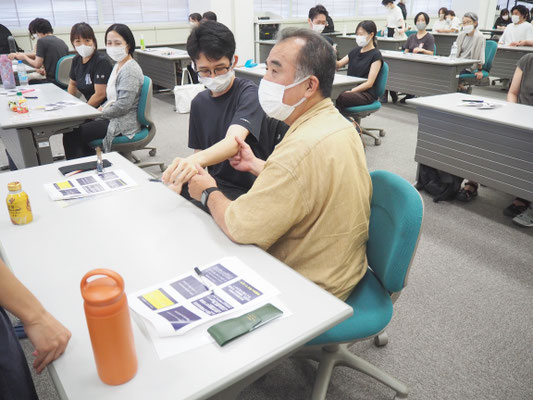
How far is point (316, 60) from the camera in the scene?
1305mm

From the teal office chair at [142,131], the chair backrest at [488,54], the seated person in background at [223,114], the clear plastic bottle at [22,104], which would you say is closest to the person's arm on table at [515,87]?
the seated person in background at [223,114]

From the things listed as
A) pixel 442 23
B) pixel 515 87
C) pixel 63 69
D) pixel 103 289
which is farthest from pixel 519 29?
pixel 103 289

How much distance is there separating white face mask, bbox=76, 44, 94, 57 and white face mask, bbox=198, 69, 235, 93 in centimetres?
207

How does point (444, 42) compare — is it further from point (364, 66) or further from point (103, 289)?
point (103, 289)

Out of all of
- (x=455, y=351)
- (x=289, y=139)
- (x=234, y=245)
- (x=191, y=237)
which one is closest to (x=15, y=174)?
(x=191, y=237)

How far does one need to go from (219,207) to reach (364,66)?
3542 mm

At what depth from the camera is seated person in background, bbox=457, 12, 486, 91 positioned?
5.82 metres

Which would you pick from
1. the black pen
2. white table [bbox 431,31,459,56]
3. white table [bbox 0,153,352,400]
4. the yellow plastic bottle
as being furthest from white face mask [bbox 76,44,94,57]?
white table [bbox 431,31,459,56]

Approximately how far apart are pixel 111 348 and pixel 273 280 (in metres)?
0.47

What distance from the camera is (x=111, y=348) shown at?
0.75 m

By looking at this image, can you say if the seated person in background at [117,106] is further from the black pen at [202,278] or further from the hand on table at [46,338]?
the hand on table at [46,338]

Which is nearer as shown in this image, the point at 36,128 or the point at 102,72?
the point at 36,128

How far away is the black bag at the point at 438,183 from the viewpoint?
3213mm

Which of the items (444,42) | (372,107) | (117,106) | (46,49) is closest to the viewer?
(117,106)
